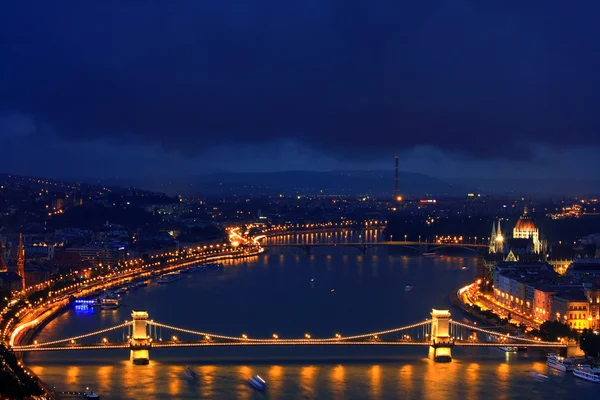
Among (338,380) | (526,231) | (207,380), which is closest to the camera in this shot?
(207,380)

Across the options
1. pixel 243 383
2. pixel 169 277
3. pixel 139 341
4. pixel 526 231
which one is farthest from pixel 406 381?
pixel 526 231

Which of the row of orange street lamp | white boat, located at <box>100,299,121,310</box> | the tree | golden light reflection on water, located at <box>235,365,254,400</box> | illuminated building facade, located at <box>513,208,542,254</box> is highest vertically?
illuminated building facade, located at <box>513,208,542,254</box>

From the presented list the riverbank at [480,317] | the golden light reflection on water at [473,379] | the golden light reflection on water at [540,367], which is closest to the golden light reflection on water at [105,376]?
the golden light reflection on water at [473,379]

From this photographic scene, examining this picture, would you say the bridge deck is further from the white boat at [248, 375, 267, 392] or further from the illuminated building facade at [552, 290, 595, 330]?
the illuminated building facade at [552, 290, 595, 330]

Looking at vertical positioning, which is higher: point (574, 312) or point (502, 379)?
point (574, 312)

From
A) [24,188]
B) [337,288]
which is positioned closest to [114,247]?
[337,288]

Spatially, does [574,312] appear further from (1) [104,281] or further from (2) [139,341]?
(1) [104,281]

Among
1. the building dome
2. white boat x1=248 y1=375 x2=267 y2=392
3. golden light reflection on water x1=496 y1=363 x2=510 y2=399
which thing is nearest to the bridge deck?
golden light reflection on water x1=496 y1=363 x2=510 y2=399
